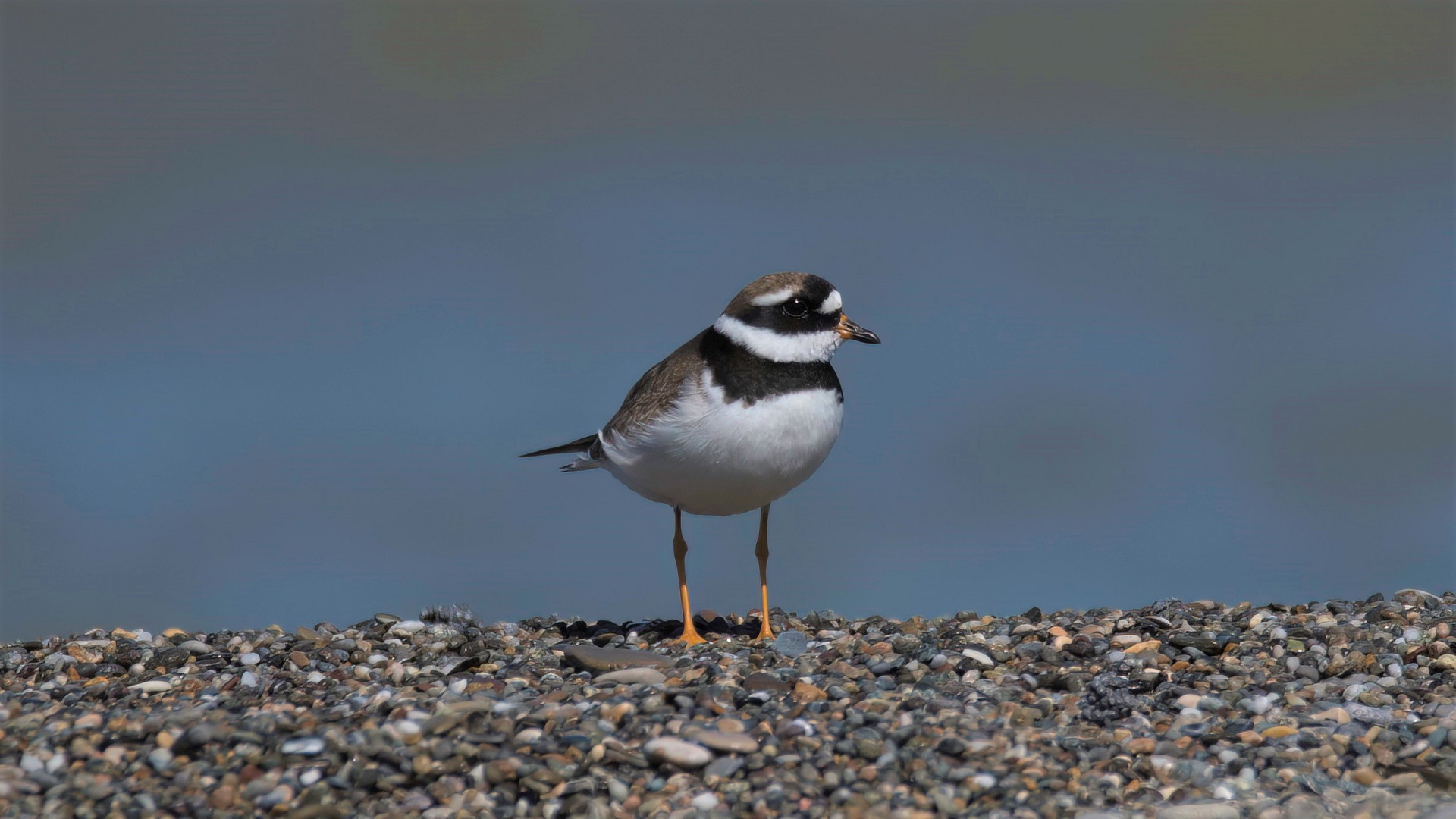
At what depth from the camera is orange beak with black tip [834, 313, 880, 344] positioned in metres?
6.93

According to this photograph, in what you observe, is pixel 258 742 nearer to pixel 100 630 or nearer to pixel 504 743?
pixel 504 743

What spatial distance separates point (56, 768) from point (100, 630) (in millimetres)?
2718

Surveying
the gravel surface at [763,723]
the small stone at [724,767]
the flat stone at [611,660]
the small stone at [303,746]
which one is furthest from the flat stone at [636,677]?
the small stone at [303,746]

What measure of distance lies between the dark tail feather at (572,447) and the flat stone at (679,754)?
3125 mm

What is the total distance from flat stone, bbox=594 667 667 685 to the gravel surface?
0.01 m

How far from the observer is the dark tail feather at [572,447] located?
25.8ft

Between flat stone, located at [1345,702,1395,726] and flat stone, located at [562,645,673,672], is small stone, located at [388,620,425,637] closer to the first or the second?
flat stone, located at [562,645,673,672]

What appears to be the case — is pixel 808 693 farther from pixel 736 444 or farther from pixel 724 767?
pixel 736 444

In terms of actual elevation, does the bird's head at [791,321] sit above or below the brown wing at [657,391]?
above

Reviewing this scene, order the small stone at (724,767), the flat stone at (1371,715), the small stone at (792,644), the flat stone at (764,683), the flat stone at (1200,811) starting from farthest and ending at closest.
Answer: the small stone at (792,644) < the flat stone at (764,683) < the flat stone at (1371,715) < the small stone at (724,767) < the flat stone at (1200,811)

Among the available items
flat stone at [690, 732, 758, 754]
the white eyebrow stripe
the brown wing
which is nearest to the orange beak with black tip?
the white eyebrow stripe

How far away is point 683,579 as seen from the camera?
7246 mm

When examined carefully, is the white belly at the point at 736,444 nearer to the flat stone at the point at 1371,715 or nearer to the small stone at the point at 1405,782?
the flat stone at the point at 1371,715

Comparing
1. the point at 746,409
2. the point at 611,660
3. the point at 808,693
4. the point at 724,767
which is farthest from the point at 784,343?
the point at 724,767
